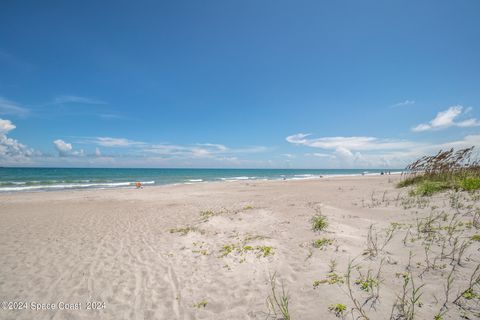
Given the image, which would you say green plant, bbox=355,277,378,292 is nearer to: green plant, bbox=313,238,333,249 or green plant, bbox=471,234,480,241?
green plant, bbox=313,238,333,249

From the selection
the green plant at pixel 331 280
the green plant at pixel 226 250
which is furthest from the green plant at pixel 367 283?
the green plant at pixel 226 250

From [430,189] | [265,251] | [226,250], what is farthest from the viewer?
[430,189]

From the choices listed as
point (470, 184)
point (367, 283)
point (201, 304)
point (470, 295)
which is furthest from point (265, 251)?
point (470, 184)

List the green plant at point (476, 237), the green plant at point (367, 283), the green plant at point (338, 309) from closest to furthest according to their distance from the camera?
the green plant at point (338, 309) < the green plant at point (367, 283) < the green plant at point (476, 237)

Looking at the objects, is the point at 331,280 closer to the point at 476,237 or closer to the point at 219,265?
the point at 219,265

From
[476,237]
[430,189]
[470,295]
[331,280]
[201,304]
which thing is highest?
[430,189]

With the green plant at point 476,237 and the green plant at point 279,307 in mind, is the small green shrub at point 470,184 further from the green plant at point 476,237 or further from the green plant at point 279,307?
the green plant at point 279,307

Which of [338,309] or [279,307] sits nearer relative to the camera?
[338,309]

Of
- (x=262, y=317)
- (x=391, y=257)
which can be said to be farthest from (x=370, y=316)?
(x=391, y=257)

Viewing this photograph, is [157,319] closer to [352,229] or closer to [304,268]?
[304,268]

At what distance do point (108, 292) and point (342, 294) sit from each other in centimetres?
439

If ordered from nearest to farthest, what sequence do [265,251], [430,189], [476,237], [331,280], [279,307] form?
[279,307] < [331,280] < [476,237] < [265,251] < [430,189]

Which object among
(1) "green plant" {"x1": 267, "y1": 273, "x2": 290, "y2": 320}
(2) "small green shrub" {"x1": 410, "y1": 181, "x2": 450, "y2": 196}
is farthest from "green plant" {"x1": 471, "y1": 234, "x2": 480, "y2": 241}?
(2) "small green shrub" {"x1": 410, "y1": 181, "x2": 450, "y2": 196}

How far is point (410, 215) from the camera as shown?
7332 mm
